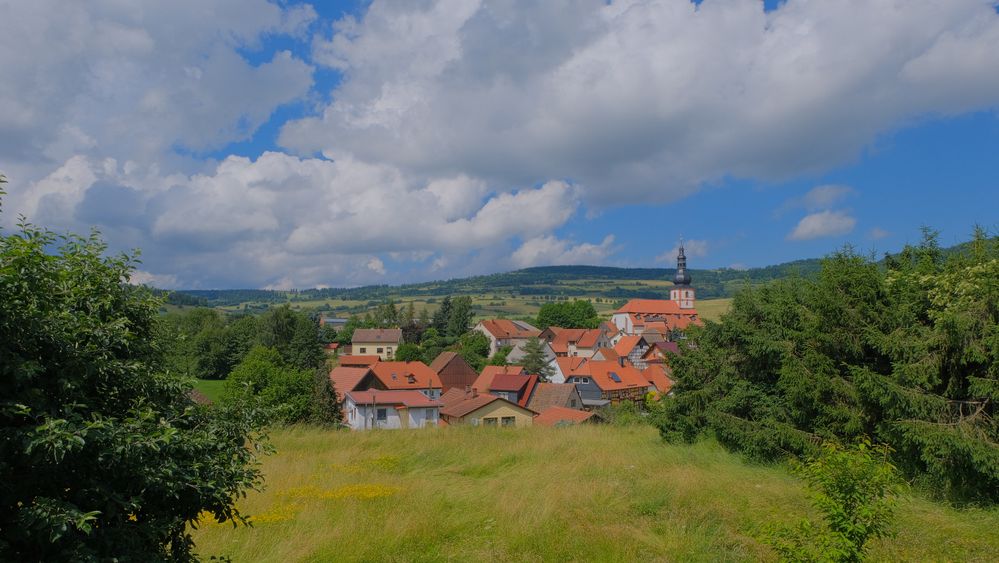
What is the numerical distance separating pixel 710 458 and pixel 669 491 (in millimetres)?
4570

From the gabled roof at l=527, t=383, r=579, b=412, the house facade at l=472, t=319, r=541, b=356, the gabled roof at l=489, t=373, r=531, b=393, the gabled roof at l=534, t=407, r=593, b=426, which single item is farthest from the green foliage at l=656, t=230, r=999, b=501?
the house facade at l=472, t=319, r=541, b=356

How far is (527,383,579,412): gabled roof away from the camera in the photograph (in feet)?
157

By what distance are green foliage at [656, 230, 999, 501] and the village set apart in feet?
11.4

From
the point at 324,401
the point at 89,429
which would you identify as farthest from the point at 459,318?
the point at 89,429

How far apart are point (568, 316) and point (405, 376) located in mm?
64619

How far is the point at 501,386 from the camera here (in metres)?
52.7

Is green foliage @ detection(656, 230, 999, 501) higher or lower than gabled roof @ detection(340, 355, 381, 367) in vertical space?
higher

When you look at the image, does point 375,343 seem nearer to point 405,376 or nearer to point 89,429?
point 405,376

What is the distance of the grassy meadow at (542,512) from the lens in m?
7.93

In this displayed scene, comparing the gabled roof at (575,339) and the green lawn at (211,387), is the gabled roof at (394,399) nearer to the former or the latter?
the green lawn at (211,387)

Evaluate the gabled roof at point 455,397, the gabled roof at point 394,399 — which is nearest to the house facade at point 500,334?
the gabled roof at point 455,397

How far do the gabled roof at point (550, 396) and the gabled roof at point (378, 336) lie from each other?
53.4 m

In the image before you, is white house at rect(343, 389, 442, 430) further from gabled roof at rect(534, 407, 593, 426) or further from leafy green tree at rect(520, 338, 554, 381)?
leafy green tree at rect(520, 338, 554, 381)

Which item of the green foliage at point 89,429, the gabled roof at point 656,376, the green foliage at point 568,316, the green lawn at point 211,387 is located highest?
the green foliage at point 89,429
